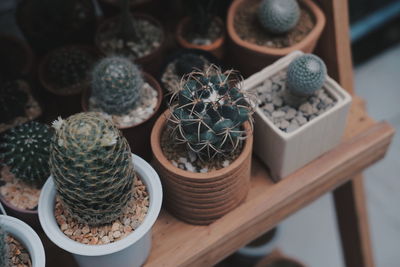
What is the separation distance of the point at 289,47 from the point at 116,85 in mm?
342

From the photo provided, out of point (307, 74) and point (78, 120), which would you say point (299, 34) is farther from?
point (78, 120)

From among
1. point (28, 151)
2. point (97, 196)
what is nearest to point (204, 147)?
point (97, 196)

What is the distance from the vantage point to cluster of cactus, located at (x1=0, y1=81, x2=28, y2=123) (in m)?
0.90

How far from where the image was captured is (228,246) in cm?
89

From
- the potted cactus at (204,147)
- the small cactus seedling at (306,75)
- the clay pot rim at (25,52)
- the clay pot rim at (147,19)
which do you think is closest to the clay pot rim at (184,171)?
the potted cactus at (204,147)

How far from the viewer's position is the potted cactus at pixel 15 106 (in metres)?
0.90

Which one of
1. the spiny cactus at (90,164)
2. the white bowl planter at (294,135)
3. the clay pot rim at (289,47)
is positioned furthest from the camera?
the clay pot rim at (289,47)

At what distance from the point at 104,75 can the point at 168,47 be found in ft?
0.96

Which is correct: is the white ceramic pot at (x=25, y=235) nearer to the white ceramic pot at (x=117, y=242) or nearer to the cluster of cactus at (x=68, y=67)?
the white ceramic pot at (x=117, y=242)

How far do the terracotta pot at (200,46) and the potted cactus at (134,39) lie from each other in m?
0.04

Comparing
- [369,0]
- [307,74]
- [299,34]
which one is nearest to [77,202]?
[307,74]

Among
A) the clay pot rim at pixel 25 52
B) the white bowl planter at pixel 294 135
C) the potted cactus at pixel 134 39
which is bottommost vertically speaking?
the white bowl planter at pixel 294 135

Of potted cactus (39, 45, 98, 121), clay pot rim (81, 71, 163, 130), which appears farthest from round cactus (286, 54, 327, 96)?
potted cactus (39, 45, 98, 121)

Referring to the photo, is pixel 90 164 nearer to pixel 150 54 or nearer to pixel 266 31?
pixel 150 54
